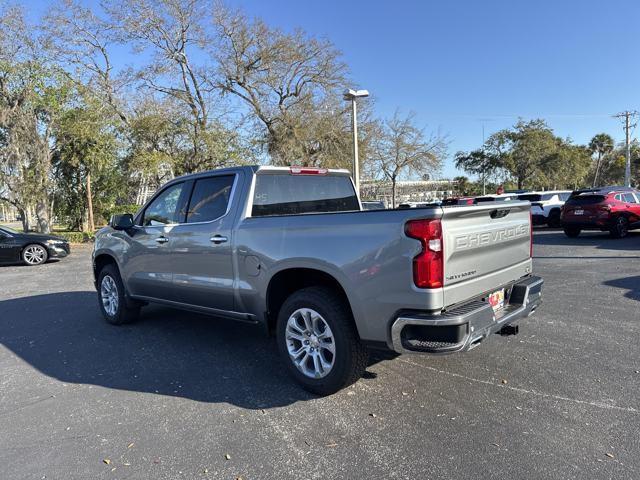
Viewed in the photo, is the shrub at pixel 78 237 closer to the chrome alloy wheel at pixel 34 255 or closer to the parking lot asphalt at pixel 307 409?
the chrome alloy wheel at pixel 34 255

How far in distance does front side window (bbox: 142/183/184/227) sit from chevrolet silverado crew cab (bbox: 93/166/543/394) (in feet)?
0.07

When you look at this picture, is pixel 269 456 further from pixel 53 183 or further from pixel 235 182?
pixel 53 183

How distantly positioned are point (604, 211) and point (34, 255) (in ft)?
56.5

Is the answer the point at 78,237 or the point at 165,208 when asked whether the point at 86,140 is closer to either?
the point at 78,237

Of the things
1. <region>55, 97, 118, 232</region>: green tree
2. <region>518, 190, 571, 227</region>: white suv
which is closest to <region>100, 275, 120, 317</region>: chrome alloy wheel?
<region>55, 97, 118, 232</region>: green tree

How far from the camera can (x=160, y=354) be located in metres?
4.95

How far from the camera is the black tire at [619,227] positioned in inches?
566

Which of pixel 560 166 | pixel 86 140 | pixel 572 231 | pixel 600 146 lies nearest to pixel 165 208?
pixel 572 231

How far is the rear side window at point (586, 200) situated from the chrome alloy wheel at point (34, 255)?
16515 millimetres

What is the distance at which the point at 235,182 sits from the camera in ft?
15.0

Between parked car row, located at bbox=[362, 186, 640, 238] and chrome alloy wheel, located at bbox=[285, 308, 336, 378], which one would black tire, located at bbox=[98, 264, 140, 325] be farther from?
parked car row, located at bbox=[362, 186, 640, 238]

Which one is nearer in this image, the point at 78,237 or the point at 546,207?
the point at 78,237

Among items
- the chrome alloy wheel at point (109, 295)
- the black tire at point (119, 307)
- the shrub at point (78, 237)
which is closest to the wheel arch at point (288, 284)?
the black tire at point (119, 307)

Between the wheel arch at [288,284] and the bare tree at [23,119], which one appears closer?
the wheel arch at [288,284]
